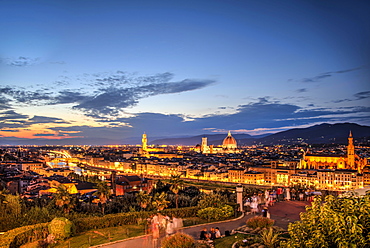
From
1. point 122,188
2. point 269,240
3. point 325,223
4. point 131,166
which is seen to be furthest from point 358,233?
point 131,166

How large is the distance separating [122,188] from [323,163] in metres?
79.8

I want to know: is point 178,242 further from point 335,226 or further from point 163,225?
point 335,226

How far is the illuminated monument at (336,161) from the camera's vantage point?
296 ft

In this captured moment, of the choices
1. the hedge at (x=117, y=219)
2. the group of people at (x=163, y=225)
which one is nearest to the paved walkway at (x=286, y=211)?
the hedge at (x=117, y=219)

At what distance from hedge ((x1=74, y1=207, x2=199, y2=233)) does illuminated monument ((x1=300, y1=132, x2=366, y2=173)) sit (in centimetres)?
8192

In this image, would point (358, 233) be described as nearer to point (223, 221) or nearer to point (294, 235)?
point (294, 235)

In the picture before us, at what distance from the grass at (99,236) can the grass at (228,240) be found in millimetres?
4308

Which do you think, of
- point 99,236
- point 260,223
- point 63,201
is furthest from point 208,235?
point 63,201

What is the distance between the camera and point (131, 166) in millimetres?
123875

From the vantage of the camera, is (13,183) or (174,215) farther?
(13,183)

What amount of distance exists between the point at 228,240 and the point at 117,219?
6827mm

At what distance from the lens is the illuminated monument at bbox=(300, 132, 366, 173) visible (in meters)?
90.2

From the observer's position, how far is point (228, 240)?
1248cm

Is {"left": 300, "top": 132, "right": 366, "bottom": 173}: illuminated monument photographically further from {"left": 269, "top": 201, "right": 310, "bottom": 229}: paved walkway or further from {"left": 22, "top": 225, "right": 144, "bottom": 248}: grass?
{"left": 22, "top": 225, "right": 144, "bottom": 248}: grass
